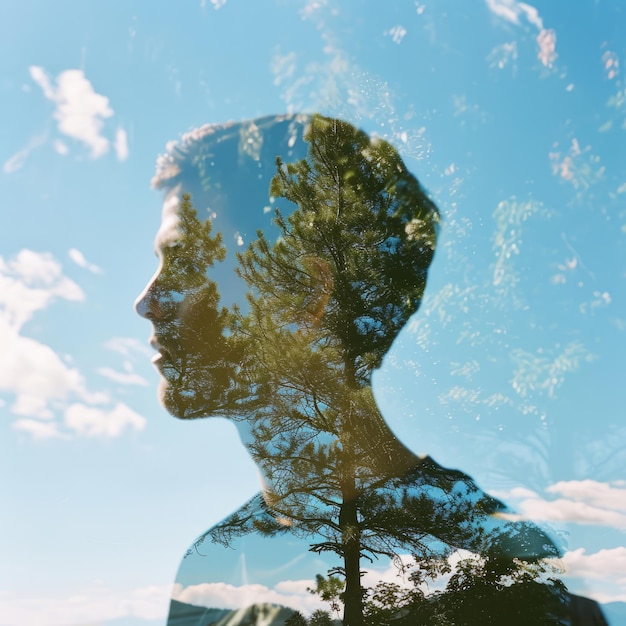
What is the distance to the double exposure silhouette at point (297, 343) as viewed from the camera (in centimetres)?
393

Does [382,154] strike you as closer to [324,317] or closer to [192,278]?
[324,317]

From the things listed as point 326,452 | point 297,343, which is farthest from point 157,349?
point 326,452

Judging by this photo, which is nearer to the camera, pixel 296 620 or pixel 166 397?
pixel 296 620

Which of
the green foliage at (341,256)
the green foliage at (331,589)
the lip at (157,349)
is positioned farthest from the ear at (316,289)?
the green foliage at (331,589)

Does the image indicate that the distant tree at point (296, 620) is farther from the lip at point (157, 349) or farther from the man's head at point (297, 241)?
the lip at point (157, 349)

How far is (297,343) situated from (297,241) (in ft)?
2.82

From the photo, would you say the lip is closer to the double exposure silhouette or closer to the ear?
the double exposure silhouette

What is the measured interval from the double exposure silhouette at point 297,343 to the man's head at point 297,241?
11mm

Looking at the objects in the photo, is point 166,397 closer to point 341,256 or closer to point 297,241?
point 297,241

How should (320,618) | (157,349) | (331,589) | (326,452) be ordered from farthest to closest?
(157,349) → (326,452) → (331,589) → (320,618)

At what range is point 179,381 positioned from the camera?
14.4 feet

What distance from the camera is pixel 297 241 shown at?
4.23 meters

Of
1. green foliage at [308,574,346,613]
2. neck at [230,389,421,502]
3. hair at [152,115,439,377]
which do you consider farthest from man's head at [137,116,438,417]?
green foliage at [308,574,346,613]

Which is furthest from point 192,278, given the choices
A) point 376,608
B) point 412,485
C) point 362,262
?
point 376,608
